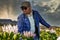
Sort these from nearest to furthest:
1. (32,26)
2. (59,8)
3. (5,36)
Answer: (5,36)
(32,26)
(59,8)

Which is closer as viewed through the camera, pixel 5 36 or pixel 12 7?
pixel 5 36

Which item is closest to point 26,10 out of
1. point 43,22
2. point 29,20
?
point 29,20

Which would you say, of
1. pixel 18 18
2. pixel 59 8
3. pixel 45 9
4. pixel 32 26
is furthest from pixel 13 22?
pixel 59 8

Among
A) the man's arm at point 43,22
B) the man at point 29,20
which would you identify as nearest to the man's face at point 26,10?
the man at point 29,20

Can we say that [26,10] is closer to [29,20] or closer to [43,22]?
[29,20]

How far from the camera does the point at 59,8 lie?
1.85 m

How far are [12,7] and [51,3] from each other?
0.38 metres

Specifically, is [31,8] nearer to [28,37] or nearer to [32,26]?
[32,26]

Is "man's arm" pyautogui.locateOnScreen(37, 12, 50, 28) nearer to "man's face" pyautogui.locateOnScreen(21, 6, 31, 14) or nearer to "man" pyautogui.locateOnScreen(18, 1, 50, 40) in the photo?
"man" pyautogui.locateOnScreen(18, 1, 50, 40)

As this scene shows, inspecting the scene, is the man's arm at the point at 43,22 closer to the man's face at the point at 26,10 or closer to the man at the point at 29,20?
the man at the point at 29,20

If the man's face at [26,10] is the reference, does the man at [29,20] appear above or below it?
below

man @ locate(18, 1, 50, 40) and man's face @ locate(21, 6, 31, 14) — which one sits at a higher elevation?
man's face @ locate(21, 6, 31, 14)

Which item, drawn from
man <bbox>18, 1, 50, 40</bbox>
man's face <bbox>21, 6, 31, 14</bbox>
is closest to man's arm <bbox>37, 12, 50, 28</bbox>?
man <bbox>18, 1, 50, 40</bbox>

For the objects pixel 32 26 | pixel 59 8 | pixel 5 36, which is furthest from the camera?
pixel 59 8
